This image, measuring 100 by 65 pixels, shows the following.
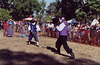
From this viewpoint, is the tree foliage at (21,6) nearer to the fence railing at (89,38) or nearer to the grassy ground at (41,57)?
the fence railing at (89,38)

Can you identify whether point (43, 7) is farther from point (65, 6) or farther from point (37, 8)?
point (65, 6)

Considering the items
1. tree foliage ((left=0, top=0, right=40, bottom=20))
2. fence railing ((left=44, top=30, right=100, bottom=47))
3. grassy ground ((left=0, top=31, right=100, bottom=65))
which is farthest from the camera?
tree foliage ((left=0, top=0, right=40, bottom=20))

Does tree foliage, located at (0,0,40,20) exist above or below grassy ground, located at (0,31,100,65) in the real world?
above

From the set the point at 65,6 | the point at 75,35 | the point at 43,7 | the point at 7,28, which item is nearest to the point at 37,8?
the point at 43,7

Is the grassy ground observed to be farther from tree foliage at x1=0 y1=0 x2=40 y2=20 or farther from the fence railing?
tree foliage at x1=0 y1=0 x2=40 y2=20

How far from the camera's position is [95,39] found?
33.2ft

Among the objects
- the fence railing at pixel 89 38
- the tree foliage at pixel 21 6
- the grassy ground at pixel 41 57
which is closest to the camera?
the grassy ground at pixel 41 57

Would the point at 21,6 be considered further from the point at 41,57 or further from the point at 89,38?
the point at 41,57

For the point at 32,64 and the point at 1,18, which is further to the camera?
the point at 1,18

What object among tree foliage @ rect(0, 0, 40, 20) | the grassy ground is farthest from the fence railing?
tree foliage @ rect(0, 0, 40, 20)

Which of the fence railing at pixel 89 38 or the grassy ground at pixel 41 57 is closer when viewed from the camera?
the grassy ground at pixel 41 57

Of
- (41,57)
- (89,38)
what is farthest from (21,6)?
(41,57)

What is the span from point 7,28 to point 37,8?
37129 mm

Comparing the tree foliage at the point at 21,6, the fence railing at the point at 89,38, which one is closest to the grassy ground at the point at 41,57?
the fence railing at the point at 89,38
